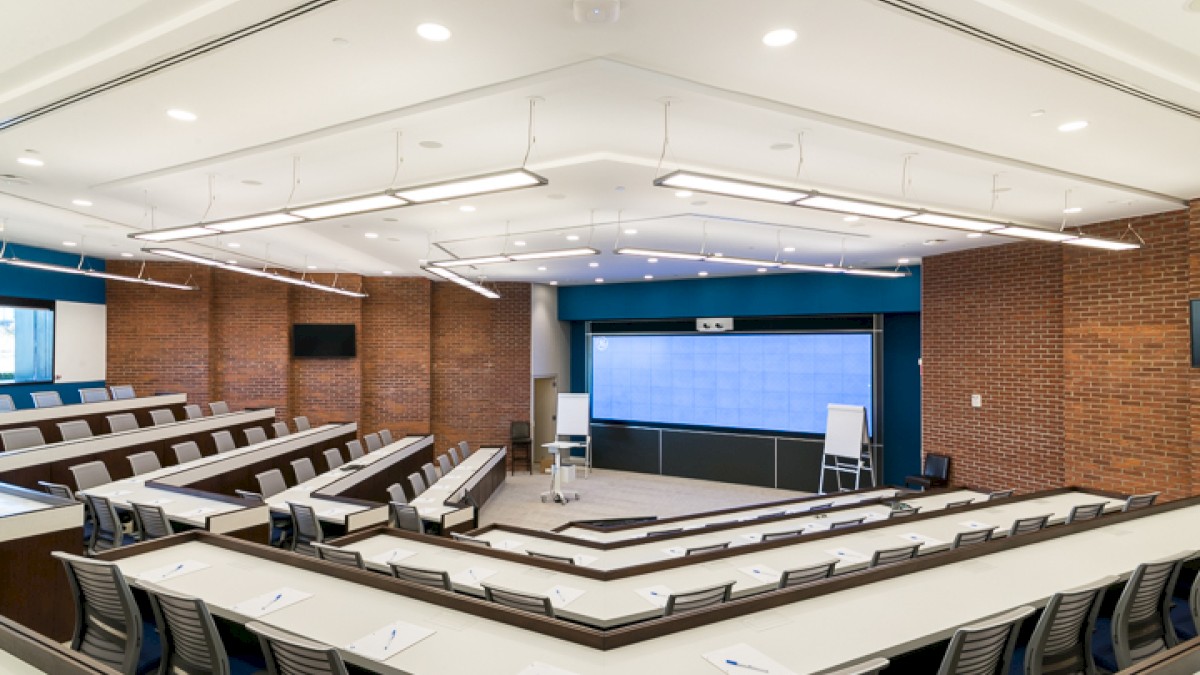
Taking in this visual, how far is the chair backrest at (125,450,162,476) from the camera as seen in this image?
7.19 meters

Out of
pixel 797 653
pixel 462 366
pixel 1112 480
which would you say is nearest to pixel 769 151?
pixel 797 653

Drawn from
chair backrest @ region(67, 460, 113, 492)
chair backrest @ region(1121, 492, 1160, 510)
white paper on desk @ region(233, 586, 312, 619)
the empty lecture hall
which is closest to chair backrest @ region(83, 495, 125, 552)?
the empty lecture hall

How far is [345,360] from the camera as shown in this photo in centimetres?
1276

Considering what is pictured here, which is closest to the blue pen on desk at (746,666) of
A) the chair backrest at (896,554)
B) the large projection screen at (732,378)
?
the chair backrest at (896,554)

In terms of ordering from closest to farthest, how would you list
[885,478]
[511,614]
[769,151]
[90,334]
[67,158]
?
1. [511,614]
2. [769,151]
3. [67,158]
4. [885,478]
5. [90,334]

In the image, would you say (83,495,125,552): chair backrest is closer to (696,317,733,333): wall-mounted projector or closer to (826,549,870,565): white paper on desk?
(826,549,870,565): white paper on desk

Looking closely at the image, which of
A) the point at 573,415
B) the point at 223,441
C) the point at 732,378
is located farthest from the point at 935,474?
the point at 223,441

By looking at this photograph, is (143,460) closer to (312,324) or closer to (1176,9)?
(312,324)

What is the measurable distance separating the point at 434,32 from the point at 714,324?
9847mm

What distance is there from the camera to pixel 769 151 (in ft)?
15.4

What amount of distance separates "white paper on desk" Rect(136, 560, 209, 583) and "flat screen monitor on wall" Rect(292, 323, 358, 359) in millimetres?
9693

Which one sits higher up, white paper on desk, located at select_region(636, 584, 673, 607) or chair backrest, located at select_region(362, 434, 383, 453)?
white paper on desk, located at select_region(636, 584, 673, 607)

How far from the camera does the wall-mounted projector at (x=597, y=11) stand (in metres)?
2.68

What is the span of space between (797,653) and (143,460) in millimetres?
7822
